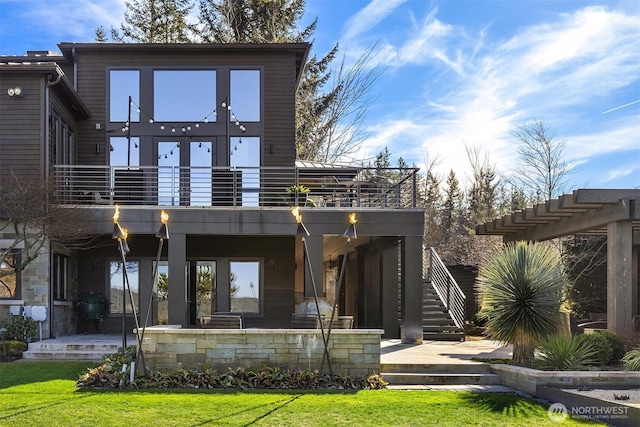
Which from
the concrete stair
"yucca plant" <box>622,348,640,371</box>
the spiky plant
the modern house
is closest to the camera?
"yucca plant" <box>622,348,640,371</box>

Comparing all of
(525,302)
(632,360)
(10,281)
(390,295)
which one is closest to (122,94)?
(10,281)

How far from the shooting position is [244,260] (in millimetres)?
16875

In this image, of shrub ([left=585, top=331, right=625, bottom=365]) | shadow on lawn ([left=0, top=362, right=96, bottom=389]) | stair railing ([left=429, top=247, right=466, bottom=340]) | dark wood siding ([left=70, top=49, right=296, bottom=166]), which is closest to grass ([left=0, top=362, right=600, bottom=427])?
shadow on lawn ([left=0, top=362, right=96, bottom=389])

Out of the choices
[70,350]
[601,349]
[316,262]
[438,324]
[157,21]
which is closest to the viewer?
[601,349]

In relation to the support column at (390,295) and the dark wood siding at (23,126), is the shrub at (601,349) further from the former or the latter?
the dark wood siding at (23,126)

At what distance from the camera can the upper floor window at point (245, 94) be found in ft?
56.2

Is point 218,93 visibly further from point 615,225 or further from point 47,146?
point 615,225

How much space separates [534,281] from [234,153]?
927 cm

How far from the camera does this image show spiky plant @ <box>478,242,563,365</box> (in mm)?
10383

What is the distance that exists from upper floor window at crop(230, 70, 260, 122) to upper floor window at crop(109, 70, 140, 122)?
2595 millimetres

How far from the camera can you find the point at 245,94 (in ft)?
56.3

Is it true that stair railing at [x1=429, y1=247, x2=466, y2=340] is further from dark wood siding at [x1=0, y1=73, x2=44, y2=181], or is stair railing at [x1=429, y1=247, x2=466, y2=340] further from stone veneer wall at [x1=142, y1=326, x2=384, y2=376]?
dark wood siding at [x1=0, y1=73, x2=44, y2=181]

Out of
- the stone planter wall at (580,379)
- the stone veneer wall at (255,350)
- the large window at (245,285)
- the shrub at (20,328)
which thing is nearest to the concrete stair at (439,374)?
the stone veneer wall at (255,350)

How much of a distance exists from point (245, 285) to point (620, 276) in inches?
363
